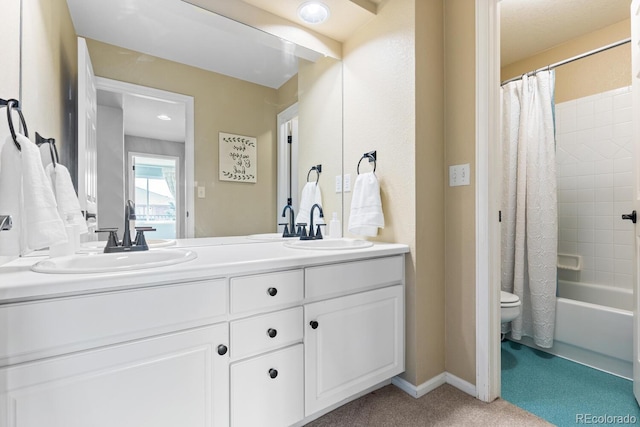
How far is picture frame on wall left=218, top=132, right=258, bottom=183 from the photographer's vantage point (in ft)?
5.49

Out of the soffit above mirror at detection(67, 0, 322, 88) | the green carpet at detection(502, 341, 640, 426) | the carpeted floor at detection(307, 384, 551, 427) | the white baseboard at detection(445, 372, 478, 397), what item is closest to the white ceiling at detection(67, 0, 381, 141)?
the soffit above mirror at detection(67, 0, 322, 88)

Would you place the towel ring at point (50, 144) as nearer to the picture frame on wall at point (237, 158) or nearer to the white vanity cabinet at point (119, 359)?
the white vanity cabinet at point (119, 359)

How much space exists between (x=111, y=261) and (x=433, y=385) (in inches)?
64.5

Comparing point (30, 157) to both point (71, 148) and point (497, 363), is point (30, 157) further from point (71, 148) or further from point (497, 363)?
point (497, 363)

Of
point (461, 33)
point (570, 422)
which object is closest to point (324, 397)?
point (570, 422)

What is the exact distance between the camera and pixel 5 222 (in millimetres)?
786

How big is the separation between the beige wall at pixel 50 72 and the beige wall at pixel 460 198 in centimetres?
179

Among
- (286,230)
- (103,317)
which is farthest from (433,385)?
(103,317)

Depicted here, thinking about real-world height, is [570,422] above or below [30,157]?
below

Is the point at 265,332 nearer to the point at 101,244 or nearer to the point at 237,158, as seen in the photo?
the point at 101,244

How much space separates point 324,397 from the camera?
131cm

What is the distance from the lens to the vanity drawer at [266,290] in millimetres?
1083

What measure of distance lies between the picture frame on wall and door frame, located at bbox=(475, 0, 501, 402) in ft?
3.90

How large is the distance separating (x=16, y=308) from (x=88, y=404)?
1.06 feet
